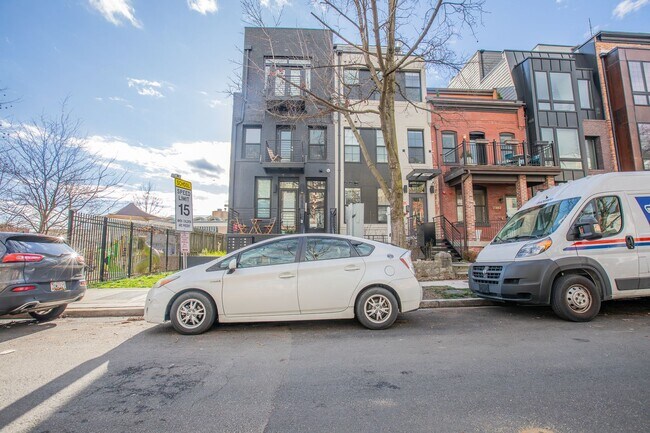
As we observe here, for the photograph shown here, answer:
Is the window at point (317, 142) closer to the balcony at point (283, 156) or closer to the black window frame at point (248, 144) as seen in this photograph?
the balcony at point (283, 156)

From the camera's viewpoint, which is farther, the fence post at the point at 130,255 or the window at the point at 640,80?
the window at the point at 640,80

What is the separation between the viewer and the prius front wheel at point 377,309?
16.6 ft

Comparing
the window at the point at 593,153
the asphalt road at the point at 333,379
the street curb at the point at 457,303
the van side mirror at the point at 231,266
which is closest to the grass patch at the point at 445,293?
the street curb at the point at 457,303

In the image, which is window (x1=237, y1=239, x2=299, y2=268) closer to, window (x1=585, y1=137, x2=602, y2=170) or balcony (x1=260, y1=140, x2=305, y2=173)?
balcony (x1=260, y1=140, x2=305, y2=173)

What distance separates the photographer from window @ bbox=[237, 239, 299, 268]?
5164mm

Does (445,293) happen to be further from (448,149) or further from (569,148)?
(569,148)

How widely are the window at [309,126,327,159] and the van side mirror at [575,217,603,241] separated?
12412 mm

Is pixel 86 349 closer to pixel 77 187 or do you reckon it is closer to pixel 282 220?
pixel 77 187

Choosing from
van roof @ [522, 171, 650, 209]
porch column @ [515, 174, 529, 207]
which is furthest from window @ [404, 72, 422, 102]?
van roof @ [522, 171, 650, 209]

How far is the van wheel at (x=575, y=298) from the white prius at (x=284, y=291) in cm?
238

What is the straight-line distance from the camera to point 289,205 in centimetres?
1627

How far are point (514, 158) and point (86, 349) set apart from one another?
17.1m

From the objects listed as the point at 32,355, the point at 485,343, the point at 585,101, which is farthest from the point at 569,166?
the point at 32,355

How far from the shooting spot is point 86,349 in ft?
14.4
